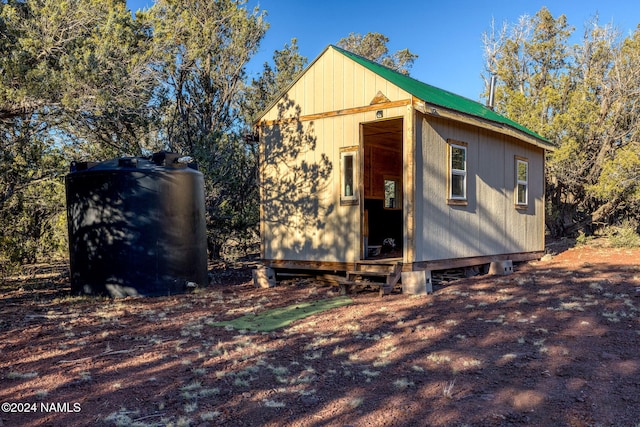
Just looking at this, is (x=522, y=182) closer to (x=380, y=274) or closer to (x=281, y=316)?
(x=380, y=274)

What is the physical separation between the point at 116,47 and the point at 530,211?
9.12 metres

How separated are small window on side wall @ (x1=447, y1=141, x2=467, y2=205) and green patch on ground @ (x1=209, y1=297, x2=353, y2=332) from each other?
8.65ft

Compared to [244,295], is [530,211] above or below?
above

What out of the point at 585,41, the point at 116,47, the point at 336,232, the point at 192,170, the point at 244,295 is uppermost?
the point at 585,41

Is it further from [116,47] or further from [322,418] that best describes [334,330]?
[116,47]

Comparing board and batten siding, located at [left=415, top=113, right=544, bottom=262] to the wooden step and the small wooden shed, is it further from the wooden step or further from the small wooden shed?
the wooden step

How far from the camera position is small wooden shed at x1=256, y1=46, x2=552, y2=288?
26.0 feet

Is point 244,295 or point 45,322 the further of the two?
point 244,295

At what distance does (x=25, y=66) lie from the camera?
6.33m

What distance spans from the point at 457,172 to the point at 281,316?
164 inches

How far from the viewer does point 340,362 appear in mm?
4453

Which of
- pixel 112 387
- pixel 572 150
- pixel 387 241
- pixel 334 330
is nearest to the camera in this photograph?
pixel 112 387

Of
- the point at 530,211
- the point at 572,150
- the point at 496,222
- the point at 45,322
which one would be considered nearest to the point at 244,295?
the point at 45,322

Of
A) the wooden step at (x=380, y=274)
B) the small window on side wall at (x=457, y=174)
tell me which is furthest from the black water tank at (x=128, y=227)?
the small window on side wall at (x=457, y=174)
